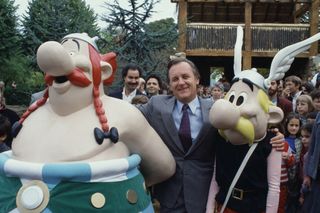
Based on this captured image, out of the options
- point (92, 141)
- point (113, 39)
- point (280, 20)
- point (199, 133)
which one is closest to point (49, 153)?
point (92, 141)

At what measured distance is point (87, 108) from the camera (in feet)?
9.00

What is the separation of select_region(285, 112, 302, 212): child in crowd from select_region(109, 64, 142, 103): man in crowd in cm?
164

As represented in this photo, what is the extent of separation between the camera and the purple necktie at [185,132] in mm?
3137

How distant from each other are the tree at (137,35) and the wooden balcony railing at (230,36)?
6294 mm

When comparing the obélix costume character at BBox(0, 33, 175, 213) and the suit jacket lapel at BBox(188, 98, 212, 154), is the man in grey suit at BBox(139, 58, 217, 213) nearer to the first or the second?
the suit jacket lapel at BBox(188, 98, 212, 154)

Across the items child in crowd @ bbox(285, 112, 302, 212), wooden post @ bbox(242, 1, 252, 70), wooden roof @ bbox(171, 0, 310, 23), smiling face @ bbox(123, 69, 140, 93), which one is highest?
wooden roof @ bbox(171, 0, 310, 23)

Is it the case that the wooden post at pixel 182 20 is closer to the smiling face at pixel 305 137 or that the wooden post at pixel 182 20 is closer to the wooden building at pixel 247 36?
the wooden building at pixel 247 36

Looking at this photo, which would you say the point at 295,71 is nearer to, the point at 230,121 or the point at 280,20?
the point at 280,20

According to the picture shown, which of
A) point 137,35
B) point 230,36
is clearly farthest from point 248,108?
point 230,36

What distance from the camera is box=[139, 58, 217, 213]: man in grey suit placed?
3.13 m

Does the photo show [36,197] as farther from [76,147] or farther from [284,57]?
[284,57]

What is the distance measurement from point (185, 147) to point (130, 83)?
2.02m

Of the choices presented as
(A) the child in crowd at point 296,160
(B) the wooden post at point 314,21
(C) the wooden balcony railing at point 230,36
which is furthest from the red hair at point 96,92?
(B) the wooden post at point 314,21

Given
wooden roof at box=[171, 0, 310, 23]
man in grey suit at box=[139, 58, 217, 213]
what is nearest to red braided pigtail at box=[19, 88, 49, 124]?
man in grey suit at box=[139, 58, 217, 213]
